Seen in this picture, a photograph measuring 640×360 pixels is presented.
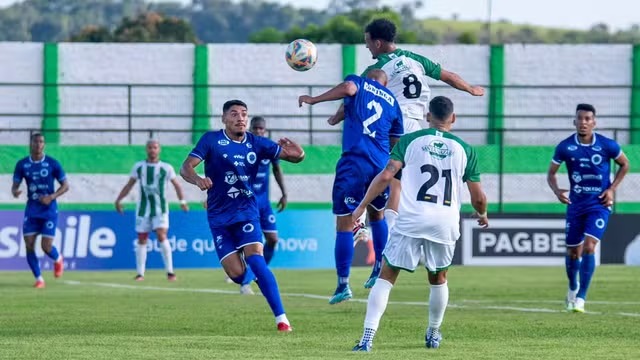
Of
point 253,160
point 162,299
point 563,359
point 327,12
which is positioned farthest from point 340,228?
point 327,12

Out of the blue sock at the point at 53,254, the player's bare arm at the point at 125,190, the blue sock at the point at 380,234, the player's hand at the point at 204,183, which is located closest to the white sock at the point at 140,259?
the player's bare arm at the point at 125,190

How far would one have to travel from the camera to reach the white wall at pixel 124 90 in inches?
1959

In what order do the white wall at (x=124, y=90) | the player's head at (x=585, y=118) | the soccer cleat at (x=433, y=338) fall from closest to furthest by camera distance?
the soccer cleat at (x=433, y=338), the player's head at (x=585, y=118), the white wall at (x=124, y=90)

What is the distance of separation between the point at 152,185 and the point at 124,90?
26.5 m

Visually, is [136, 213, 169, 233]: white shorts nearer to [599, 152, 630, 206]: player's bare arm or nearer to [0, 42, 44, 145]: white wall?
[599, 152, 630, 206]: player's bare arm

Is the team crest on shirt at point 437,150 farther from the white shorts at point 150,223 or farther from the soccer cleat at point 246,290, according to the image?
the white shorts at point 150,223

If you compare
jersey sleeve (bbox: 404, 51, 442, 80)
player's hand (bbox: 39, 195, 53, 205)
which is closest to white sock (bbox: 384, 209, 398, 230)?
jersey sleeve (bbox: 404, 51, 442, 80)

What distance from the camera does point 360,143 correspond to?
1432cm

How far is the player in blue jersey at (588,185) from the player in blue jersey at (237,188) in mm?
5198

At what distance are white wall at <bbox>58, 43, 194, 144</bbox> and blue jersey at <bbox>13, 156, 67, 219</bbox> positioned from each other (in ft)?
77.5

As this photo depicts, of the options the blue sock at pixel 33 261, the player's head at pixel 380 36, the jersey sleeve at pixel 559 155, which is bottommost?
the blue sock at pixel 33 261

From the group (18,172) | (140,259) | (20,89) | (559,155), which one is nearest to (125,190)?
(140,259)

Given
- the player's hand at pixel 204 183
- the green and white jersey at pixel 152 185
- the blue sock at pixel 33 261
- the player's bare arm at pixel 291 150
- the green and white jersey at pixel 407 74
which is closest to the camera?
the player's hand at pixel 204 183

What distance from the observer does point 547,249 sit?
30.2 meters
